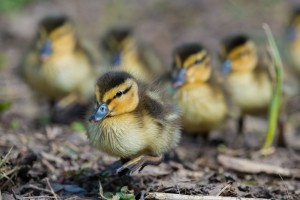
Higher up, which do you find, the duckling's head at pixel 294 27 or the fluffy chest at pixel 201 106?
the duckling's head at pixel 294 27

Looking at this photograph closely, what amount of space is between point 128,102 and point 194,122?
1662mm

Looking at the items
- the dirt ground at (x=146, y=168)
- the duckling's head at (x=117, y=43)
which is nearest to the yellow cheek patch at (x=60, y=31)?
the duckling's head at (x=117, y=43)

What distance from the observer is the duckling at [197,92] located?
5957 millimetres

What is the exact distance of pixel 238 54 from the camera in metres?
6.73

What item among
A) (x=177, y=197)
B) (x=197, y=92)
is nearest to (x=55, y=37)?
→ (x=197, y=92)

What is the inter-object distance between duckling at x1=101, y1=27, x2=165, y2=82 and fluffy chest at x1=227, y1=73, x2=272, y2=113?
1.21 m

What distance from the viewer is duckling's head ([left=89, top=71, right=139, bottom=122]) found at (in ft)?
14.2

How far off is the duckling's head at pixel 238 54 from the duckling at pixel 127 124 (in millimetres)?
2365

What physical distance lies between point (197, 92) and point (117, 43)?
6.33 feet

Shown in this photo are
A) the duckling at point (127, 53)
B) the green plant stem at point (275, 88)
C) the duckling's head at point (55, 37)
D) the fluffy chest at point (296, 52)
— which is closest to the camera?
the green plant stem at point (275, 88)

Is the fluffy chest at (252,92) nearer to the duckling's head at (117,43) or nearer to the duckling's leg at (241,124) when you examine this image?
the duckling's leg at (241,124)

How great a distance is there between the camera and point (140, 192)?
430 cm

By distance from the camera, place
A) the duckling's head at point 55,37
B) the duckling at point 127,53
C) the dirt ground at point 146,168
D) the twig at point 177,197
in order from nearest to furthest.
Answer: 1. the twig at point 177,197
2. the dirt ground at point 146,168
3. the duckling's head at point 55,37
4. the duckling at point 127,53

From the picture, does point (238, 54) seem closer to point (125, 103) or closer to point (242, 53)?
point (242, 53)
